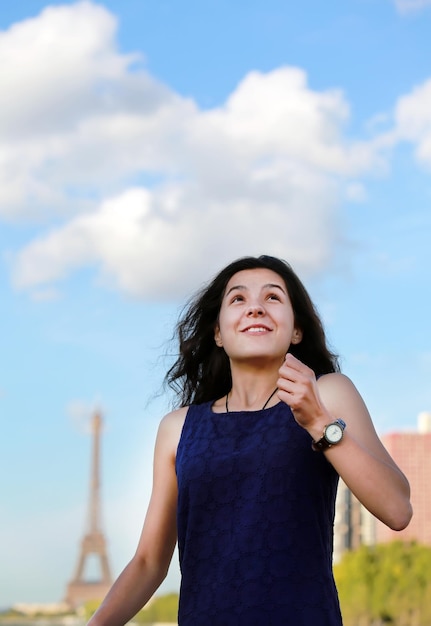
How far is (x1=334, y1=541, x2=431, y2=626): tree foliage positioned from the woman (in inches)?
1998

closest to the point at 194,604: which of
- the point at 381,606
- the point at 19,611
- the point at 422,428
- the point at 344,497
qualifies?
the point at 381,606

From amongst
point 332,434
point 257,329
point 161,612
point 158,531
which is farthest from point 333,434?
point 161,612

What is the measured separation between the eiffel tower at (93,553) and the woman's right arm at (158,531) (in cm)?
7283

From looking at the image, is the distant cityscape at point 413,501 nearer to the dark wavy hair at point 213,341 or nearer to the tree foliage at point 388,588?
the tree foliage at point 388,588

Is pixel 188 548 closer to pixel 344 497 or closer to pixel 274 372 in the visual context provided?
pixel 274 372

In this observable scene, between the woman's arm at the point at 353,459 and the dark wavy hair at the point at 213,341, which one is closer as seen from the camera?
the woman's arm at the point at 353,459

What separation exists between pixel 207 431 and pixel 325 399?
405mm

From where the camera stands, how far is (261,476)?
3432 mm

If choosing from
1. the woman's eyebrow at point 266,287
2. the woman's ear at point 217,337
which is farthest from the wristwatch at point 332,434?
the woman's ear at point 217,337

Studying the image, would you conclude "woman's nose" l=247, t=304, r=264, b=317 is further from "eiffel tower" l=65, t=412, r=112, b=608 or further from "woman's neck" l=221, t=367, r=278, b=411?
"eiffel tower" l=65, t=412, r=112, b=608

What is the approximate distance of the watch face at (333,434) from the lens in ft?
10.4

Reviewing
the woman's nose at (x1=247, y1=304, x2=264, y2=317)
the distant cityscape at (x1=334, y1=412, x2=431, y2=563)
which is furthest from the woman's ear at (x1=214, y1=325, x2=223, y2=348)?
the distant cityscape at (x1=334, y1=412, x2=431, y2=563)

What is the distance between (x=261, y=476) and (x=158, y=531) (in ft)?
1.85

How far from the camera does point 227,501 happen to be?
3.46 meters
